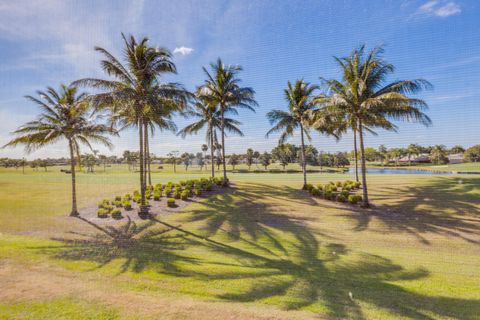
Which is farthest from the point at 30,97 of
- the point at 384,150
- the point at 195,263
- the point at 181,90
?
the point at 384,150

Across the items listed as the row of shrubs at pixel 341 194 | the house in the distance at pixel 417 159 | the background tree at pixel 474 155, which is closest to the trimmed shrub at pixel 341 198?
the row of shrubs at pixel 341 194

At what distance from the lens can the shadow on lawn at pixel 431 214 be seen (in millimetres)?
8773

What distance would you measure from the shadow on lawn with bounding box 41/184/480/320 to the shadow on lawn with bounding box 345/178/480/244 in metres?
3.32

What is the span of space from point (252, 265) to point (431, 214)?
31.9 ft

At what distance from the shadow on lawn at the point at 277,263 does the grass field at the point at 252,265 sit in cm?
3

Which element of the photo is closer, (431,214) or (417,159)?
(431,214)

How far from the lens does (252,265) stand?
239 inches

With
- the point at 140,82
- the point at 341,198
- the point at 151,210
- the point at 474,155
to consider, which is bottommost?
the point at 151,210

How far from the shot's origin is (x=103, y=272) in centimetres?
554

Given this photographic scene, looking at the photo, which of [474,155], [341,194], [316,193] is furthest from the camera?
[474,155]

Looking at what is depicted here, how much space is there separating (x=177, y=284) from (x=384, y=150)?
11056 cm

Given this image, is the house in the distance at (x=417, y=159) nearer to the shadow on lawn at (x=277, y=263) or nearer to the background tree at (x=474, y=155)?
the background tree at (x=474, y=155)

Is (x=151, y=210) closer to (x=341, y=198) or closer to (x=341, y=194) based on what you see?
(x=341, y=198)

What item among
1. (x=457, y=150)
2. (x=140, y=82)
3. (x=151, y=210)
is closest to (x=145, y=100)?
(x=140, y=82)
